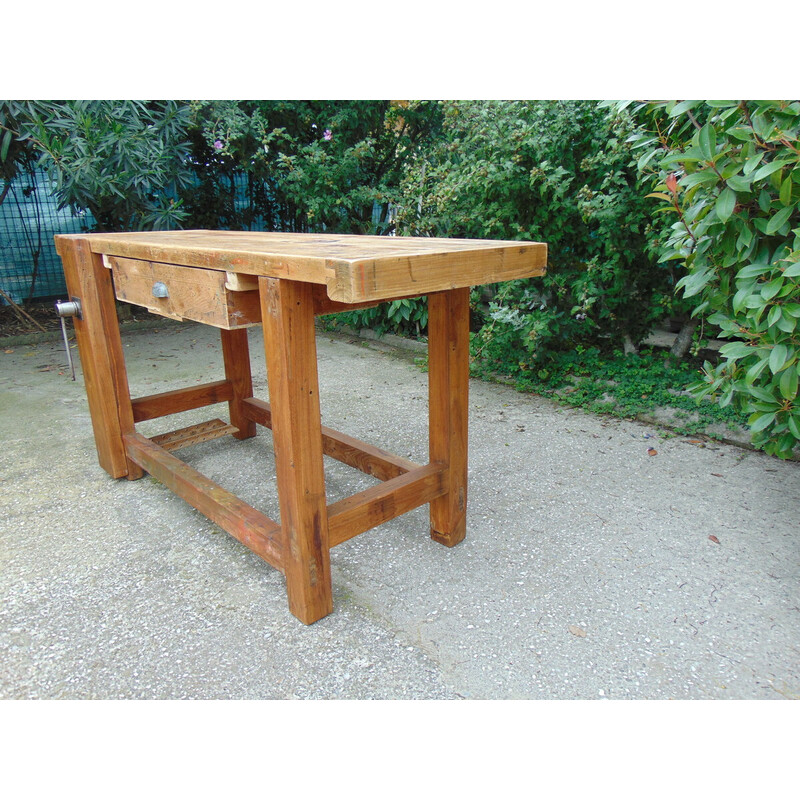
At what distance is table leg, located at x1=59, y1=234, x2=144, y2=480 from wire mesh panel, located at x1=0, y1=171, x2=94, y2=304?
3966 mm

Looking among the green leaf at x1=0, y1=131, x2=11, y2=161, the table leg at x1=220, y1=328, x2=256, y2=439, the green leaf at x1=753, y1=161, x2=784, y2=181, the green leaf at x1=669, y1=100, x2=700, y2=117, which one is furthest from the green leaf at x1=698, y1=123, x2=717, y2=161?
the green leaf at x1=0, y1=131, x2=11, y2=161

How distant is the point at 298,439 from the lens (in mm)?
1729

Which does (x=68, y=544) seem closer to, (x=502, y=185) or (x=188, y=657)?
(x=188, y=657)

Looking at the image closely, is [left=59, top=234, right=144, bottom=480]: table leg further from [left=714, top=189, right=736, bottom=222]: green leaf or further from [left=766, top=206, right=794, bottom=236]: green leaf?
[left=766, top=206, right=794, bottom=236]: green leaf

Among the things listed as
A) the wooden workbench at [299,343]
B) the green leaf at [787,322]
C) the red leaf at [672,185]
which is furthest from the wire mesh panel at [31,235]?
the green leaf at [787,322]

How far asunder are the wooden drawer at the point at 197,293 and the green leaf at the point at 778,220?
154 centimetres

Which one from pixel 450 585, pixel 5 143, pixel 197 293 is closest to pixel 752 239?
pixel 450 585

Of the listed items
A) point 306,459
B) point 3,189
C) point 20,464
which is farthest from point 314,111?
point 306,459

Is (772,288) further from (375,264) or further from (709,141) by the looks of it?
(375,264)

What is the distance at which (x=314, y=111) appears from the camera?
19.0ft

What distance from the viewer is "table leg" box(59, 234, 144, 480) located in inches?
104

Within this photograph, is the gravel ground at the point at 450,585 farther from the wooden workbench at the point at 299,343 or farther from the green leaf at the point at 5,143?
the green leaf at the point at 5,143

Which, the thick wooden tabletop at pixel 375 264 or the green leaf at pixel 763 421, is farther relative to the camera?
the green leaf at pixel 763 421

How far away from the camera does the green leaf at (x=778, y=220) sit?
1.87 m
